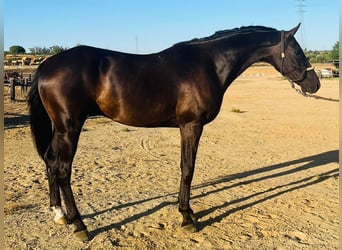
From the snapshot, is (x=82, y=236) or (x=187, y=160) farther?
(x=187, y=160)

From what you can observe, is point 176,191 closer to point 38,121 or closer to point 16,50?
point 38,121

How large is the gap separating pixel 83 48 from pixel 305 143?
673 cm

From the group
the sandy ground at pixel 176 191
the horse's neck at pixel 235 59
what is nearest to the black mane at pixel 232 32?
the horse's neck at pixel 235 59

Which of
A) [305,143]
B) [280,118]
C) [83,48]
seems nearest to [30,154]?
[83,48]

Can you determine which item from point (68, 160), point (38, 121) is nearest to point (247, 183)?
point (68, 160)

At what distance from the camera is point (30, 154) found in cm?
766

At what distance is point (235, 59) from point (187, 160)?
1.38 meters

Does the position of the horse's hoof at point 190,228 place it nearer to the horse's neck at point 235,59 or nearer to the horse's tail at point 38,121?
the horse's neck at point 235,59

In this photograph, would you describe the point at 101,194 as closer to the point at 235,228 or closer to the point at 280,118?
the point at 235,228

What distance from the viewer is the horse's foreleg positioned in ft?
13.9

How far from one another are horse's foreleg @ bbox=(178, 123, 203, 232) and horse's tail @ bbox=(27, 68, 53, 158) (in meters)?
1.66

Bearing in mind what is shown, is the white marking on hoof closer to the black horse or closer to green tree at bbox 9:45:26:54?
the black horse

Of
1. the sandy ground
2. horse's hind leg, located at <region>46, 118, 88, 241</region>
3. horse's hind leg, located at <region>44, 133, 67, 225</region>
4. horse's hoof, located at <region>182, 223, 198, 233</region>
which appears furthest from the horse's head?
horse's hind leg, located at <region>44, 133, 67, 225</region>

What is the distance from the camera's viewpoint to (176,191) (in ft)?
18.2
